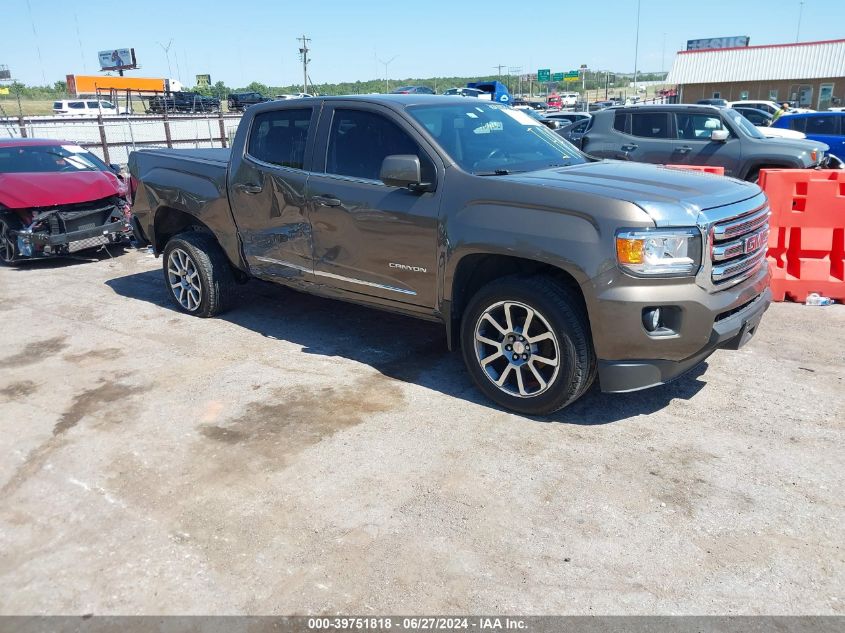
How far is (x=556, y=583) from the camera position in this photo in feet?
9.11

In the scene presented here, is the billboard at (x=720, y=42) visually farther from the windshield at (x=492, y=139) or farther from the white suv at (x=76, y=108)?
the windshield at (x=492, y=139)

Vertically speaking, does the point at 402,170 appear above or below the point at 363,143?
below

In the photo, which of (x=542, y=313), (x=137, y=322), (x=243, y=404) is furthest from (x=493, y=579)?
(x=137, y=322)

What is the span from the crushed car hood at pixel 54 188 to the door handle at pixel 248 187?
4.34 metres

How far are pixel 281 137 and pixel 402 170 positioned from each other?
1.66 metres

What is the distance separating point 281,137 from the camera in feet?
17.8

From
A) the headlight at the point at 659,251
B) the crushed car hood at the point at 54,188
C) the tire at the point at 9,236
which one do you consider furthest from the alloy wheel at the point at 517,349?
the tire at the point at 9,236

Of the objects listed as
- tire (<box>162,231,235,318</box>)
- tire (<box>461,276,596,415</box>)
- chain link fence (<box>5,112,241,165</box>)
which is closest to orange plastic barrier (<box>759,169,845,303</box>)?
tire (<box>461,276,596,415</box>)

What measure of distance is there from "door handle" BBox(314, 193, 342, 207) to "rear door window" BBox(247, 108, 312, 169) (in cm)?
37

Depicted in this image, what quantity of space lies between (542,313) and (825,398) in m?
2.03

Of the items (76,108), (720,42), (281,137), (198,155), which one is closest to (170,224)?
(198,155)

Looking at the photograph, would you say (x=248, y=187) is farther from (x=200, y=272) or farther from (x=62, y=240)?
(x=62, y=240)

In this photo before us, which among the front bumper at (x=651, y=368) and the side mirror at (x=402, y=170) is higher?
the side mirror at (x=402, y=170)

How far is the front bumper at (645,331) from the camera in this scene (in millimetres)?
3627
